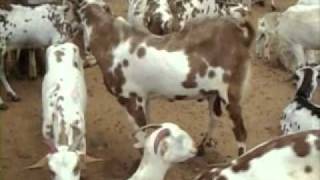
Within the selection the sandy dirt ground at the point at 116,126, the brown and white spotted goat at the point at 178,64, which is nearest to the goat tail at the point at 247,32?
the brown and white spotted goat at the point at 178,64

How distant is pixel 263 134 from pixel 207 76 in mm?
1361

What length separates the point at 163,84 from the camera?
21.0 feet

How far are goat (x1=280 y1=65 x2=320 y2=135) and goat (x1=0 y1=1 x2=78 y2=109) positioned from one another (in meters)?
2.21

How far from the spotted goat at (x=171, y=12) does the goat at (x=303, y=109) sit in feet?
2.49

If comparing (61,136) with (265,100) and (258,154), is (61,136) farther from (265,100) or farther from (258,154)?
(265,100)

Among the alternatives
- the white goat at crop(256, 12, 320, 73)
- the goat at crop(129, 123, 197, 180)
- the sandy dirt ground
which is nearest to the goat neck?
the goat at crop(129, 123, 197, 180)

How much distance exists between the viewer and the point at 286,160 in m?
4.34

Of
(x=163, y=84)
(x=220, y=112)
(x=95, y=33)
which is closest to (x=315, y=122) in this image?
(x=220, y=112)

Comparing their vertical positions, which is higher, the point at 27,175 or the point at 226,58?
the point at 226,58

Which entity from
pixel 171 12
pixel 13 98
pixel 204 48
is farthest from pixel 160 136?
pixel 13 98

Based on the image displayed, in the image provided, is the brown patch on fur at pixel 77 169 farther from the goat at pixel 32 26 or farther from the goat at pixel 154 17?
the goat at pixel 32 26

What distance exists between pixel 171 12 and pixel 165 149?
9.94ft

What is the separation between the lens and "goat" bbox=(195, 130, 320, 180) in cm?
431

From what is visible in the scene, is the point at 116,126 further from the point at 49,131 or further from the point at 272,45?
the point at 272,45
